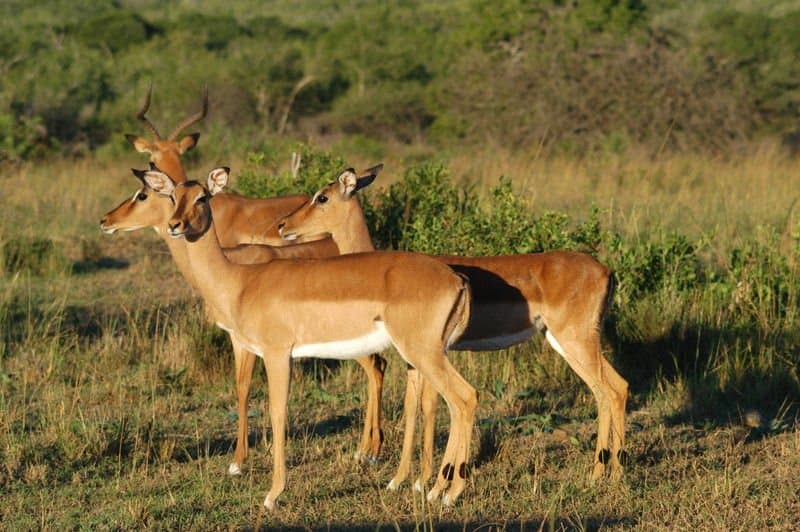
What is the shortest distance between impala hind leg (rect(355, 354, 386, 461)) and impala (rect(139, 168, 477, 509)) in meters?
0.80

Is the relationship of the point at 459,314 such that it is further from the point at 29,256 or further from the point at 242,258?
the point at 29,256

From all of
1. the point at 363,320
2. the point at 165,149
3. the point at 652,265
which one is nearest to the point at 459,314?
the point at 363,320

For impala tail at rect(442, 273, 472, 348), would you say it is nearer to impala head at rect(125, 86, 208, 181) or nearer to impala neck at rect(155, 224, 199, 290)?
impala neck at rect(155, 224, 199, 290)

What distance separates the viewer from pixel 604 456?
19.5ft

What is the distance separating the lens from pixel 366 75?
2806cm

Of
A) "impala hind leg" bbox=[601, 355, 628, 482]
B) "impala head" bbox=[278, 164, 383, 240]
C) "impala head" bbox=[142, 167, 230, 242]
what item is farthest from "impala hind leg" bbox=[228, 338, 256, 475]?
"impala hind leg" bbox=[601, 355, 628, 482]

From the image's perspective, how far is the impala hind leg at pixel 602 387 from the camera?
19.4ft

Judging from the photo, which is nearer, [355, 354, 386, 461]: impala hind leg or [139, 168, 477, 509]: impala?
[139, 168, 477, 509]: impala

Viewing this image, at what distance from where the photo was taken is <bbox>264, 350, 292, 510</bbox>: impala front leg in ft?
17.6

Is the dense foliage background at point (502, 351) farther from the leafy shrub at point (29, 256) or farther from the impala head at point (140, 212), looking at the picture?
the impala head at point (140, 212)

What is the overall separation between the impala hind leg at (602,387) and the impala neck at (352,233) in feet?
5.01

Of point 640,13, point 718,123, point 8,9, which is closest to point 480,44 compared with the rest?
point 640,13

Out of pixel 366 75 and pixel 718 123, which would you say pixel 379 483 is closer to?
pixel 718 123

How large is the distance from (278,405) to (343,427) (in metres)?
1.42
